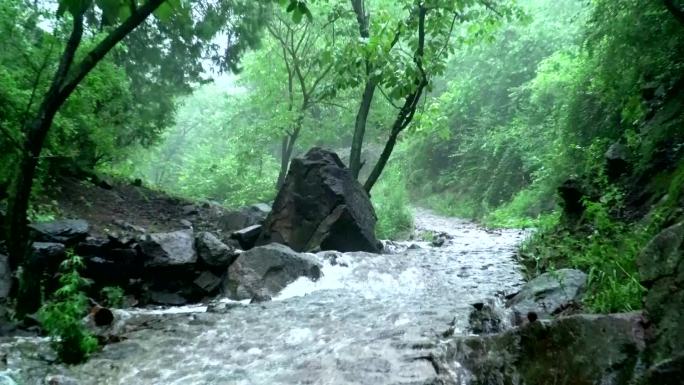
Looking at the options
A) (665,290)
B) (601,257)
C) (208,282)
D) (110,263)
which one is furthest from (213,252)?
(665,290)

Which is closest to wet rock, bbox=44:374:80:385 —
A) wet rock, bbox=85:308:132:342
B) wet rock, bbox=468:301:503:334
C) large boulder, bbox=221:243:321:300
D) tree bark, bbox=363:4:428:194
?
wet rock, bbox=85:308:132:342

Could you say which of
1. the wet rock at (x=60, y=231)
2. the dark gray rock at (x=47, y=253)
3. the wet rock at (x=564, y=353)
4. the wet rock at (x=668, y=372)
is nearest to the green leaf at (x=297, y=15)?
the wet rock at (x=564, y=353)

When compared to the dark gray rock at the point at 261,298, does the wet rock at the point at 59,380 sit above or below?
below

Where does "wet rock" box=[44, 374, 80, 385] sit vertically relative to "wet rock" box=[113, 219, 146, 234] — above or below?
below

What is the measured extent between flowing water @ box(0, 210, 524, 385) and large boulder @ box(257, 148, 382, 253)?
1.30 m

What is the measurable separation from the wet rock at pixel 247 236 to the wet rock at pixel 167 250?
6.91 feet

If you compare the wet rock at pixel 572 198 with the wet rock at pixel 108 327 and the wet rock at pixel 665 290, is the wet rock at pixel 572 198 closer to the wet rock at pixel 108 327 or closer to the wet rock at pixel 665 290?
the wet rock at pixel 665 290

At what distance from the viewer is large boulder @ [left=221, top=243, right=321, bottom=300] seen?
25.7 ft

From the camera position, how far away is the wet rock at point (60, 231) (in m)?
7.02

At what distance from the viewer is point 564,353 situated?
3551 millimetres

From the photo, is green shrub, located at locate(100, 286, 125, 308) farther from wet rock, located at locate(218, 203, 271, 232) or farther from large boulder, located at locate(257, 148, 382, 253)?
wet rock, located at locate(218, 203, 271, 232)

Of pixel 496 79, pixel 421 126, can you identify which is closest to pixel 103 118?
pixel 421 126

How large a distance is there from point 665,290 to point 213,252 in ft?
21.4

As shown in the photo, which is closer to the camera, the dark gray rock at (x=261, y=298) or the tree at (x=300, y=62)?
the dark gray rock at (x=261, y=298)
